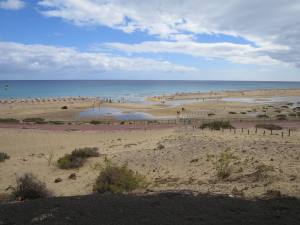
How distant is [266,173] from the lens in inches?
473

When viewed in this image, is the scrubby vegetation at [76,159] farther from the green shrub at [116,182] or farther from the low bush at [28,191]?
the low bush at [28,191]

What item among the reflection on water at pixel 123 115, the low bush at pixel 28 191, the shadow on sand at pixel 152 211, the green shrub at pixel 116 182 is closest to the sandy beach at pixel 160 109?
the reflection on water at pixel 123 115

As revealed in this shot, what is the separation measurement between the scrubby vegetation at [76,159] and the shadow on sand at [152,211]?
8.81 meters

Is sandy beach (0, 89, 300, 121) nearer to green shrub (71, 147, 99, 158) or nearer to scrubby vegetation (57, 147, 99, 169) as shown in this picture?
A: green shrub (71, 147, 99, 158)

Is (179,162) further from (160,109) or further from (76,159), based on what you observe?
(160,109)

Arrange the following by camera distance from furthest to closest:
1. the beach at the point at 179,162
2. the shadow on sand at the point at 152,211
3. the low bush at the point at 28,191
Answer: the beach at the point at 179,162 < the low bush at the point at 28,191 < the shadow on sand at the point at 152,211

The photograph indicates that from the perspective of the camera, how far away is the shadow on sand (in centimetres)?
663

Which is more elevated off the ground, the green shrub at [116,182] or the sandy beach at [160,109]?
the green shrub at [116,182]

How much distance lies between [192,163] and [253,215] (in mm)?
8931

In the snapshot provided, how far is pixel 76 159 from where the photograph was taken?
1773 cm

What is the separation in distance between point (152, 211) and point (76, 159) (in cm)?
1123

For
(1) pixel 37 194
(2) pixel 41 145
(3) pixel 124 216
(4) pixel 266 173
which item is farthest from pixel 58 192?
(2) pixel 41 145

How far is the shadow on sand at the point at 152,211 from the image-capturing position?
663 centimetres

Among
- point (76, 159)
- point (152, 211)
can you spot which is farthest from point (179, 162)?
point (152, 211)
